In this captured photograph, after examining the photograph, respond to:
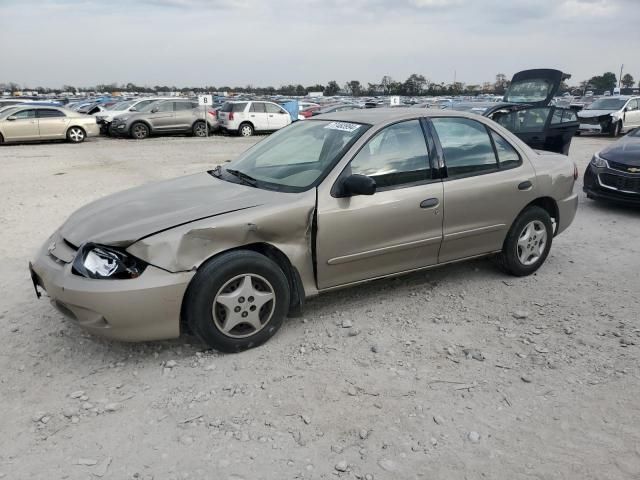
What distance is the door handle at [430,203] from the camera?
4000 mm

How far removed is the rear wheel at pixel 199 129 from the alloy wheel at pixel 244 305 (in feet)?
60.6

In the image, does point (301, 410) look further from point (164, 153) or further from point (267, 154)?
point (164, 153)

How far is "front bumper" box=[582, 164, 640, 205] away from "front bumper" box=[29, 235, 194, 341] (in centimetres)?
651

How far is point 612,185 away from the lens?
748 cm

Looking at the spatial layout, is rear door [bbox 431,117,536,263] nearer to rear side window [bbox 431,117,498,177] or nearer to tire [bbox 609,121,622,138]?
rear side window [bbox 431,117,498,177]

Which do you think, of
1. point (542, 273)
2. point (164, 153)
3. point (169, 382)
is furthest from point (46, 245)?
point (164, 153)

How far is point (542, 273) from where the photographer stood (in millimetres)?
4945

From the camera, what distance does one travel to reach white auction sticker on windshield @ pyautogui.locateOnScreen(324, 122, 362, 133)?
4.03m

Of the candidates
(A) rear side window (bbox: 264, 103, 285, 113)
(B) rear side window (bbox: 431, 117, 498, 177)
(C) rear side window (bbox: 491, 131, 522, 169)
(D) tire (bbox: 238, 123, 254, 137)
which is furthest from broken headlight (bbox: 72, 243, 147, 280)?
(A) rear side window (bbox: 264, 103, 285, 113)

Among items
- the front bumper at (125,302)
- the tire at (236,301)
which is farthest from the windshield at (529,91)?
the front bumper at (125,302)

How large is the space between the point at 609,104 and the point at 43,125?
20.6 m

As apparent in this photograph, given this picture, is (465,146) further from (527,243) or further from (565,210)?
(565,210)

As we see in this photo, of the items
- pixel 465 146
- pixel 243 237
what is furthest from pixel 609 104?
pixel 243 237

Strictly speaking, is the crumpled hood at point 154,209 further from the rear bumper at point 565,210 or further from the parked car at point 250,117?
the parked car at point 250,117
